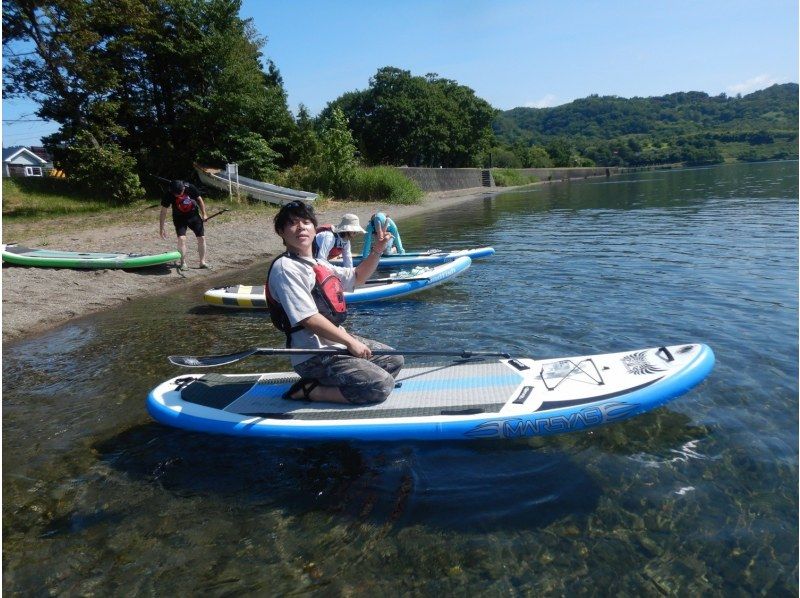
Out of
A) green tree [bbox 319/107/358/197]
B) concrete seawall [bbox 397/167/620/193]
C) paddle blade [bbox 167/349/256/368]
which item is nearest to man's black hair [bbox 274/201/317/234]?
paddle blade [bbox 167/349/256/368]

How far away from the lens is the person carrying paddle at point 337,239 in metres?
7.94

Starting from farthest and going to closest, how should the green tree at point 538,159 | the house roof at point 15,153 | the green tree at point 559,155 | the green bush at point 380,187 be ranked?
1. the green tree at point 559,155
2. the green tree at point 538,159
3. the house roof at point 15,153
4. the green bush at point 380,187

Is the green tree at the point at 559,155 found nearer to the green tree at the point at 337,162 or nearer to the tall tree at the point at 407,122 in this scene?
the tall tree at the point at 407,122

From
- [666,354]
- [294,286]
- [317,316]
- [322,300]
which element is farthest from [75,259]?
[666,354]

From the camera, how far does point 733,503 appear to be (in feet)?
11.4

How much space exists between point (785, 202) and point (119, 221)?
2573 cm

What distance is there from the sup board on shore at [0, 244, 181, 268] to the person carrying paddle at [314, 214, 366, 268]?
13.7ft

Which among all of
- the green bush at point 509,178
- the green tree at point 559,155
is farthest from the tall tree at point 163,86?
the green tree at point 559,155

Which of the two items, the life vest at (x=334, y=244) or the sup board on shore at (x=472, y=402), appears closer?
the sup board on shore at (x=472, y=402)

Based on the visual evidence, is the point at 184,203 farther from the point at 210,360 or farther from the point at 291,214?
the point at 291,214

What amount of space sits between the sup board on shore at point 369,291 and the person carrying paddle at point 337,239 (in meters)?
0.59

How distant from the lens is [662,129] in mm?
153125

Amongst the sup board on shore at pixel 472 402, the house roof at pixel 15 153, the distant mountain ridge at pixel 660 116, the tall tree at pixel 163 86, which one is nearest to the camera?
the sup board on shore at pixel 472 402

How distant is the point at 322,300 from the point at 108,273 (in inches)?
324
